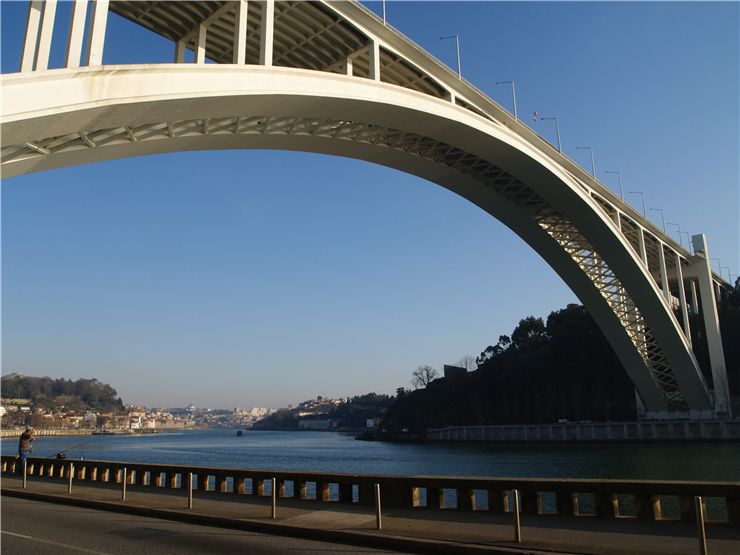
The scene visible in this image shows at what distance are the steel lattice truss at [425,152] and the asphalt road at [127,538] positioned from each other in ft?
29.3

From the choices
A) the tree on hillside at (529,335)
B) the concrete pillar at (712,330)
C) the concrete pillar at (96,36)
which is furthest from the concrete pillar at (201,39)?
the tree on hillside at (529,335)

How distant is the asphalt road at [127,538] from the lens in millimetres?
9031

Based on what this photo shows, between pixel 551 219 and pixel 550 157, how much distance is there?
7738mm

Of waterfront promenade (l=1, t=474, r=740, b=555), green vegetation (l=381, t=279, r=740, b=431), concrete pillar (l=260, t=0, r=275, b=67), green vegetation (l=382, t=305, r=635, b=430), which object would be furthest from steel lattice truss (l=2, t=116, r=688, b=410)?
green vegetation (l=382, t=305, r=635, b=430)

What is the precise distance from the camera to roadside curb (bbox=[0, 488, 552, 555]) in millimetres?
8453

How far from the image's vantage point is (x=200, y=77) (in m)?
15.5

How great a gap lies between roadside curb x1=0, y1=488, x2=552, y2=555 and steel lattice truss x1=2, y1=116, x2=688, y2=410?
9.13 m

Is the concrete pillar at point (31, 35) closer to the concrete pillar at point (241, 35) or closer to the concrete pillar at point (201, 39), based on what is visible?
the concrete pillar at point (241, 35)

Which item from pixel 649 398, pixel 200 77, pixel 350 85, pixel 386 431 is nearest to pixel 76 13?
pixel 200 77

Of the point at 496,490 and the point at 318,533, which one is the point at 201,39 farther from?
the point at 496,490

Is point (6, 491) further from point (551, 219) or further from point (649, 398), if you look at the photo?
point (649, 398)

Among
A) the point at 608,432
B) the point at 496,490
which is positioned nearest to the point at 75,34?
the point at 496,490

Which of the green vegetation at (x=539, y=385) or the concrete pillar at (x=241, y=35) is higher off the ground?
the concrete pillar at (x=241, y=35)

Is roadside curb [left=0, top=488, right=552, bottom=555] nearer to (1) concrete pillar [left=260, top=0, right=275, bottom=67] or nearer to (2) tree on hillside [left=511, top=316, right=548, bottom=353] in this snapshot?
(1) concrete pillar [left=260, top=0, right=275, bottom=67]
